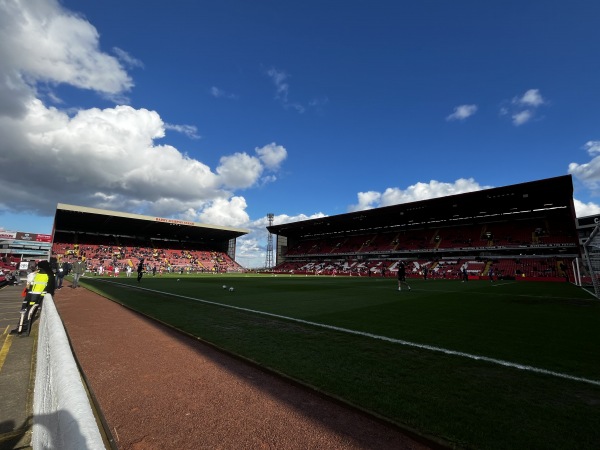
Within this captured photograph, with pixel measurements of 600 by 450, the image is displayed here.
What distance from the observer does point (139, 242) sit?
62.8 metres

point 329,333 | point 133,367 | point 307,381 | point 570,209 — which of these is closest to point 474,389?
point 307,381

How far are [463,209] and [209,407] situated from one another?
49.7 meters

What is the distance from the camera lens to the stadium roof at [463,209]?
35781 mm

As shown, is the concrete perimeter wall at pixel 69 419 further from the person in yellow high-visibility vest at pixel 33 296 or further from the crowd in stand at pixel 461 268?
the crowd in stand at pixel 461 268

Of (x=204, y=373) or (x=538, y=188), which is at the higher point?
(x=538, y=188)

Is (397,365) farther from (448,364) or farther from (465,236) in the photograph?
(465,236)

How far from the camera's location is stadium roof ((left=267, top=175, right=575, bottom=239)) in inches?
1409

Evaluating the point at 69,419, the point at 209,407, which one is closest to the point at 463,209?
the point at 209,407

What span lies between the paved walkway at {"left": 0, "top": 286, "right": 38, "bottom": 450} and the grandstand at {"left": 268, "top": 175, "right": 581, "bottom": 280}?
1473 inches

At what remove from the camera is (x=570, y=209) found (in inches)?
1496

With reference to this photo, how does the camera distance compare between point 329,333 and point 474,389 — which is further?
point 329,333

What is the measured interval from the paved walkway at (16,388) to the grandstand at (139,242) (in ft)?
138

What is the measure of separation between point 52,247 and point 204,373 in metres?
59.4

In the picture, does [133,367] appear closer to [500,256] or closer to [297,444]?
[297,444]
